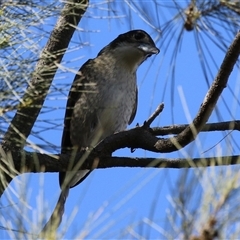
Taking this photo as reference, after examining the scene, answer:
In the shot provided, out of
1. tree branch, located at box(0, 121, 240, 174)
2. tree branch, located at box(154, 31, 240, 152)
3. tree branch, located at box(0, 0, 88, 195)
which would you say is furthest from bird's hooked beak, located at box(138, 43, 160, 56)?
tree branch, located at box(154, 31, 240, 152)

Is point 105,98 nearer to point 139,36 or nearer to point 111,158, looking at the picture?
point 139,36

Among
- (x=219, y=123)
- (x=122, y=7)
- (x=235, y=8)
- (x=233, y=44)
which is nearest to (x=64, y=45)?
(x=122, y=7)

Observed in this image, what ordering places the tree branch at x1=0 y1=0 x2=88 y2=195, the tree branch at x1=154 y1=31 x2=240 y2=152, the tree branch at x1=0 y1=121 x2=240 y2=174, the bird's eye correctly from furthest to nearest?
1. the bird's eye
2. the tree branch at x1=0 y1=121 x2=240 y2=174
3. the tree branch at x1=154 y1=31 x2=240 y2=152
4. the tree branch at x1=0 y1=0 x2=88 y2=195

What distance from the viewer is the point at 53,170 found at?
375 centimetres

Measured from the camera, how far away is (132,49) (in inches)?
211

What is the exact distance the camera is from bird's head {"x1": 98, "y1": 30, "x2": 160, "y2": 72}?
5219 mm

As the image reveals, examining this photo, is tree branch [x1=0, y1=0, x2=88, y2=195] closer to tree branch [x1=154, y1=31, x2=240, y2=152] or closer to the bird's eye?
tree branch [x1=154, y1=31, x2=240, y2=152]

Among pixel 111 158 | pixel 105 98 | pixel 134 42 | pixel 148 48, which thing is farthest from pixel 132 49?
pixel 111 158

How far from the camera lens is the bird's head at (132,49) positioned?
17.1 feet

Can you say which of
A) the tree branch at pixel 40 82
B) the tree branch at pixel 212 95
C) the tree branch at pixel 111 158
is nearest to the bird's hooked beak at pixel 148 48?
the tree branch at pixel 40 82

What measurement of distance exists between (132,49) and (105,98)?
1.99 ft

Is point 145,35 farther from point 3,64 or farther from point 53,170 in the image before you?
point 3,64

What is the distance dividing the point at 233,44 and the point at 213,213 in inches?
51.7

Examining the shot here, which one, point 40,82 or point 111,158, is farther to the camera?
point 111,158
